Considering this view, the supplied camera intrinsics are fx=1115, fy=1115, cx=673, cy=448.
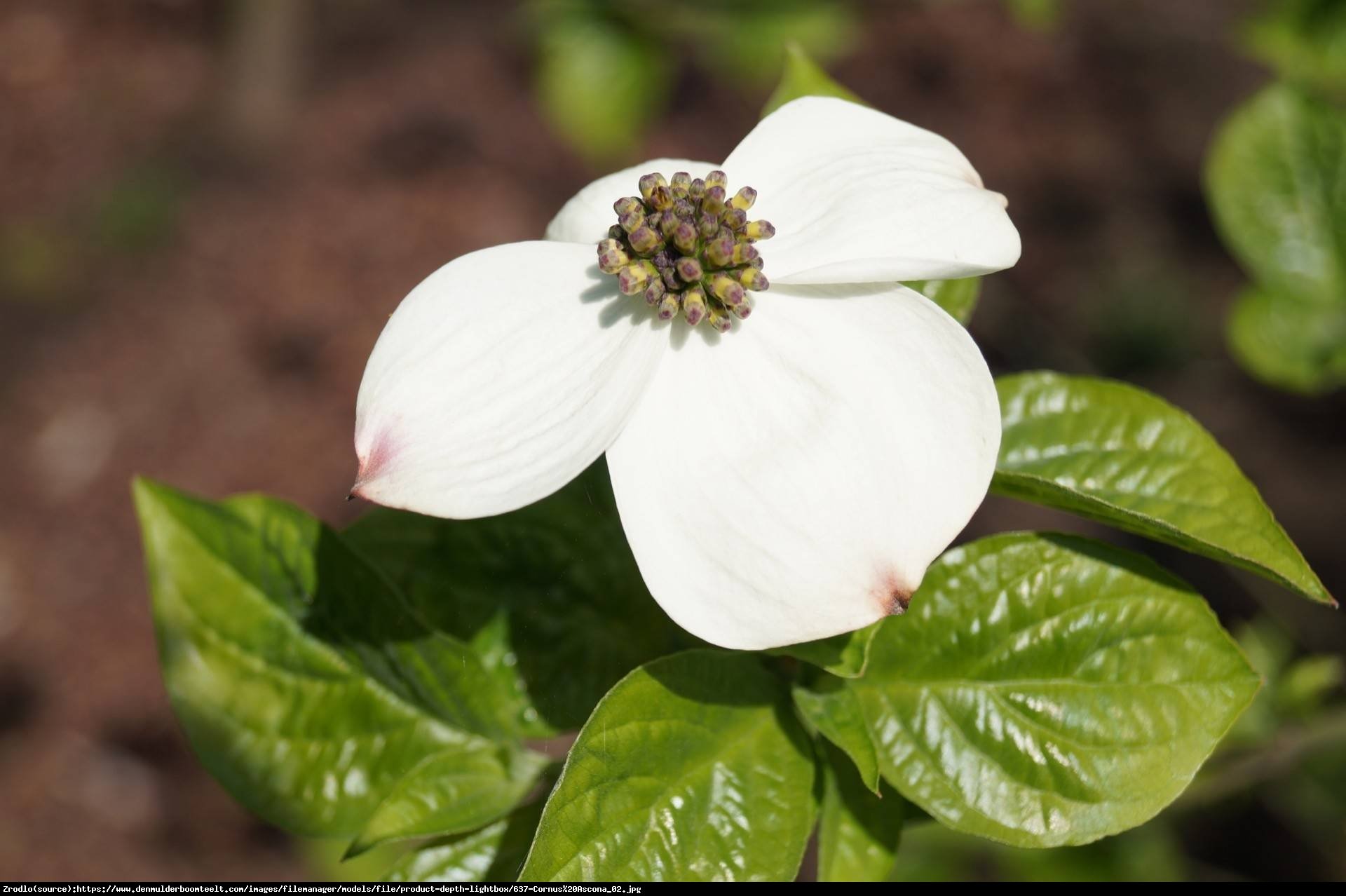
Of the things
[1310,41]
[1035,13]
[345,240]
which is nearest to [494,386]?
[1035,13]

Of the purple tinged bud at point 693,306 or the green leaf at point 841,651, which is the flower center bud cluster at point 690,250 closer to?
the purple tinged bud at point 693,306

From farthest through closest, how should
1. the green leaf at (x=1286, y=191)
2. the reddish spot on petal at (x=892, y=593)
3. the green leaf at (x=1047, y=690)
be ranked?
the green leaf at (x=1286, y=191)
the green leaf at (x=1047, y=690)
the reddish spot on petal at (x=892, y=593)

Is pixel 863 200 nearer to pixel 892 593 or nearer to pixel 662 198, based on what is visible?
pixel 662 198

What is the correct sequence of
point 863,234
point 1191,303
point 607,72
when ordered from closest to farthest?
point 863,234
point 607,72
point 1191,303

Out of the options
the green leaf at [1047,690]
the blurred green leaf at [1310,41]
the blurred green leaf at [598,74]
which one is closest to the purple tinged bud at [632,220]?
the green leaf at [1047,690]

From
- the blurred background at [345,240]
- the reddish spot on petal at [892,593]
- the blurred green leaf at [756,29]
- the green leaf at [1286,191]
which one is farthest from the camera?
the blurred background at [345,240]

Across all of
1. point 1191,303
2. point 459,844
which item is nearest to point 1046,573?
point 459,844

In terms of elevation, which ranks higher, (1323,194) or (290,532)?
(1323,194)

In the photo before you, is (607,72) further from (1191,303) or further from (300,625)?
(1191,303)

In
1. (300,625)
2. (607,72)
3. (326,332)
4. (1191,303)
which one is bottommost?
(326,332)
